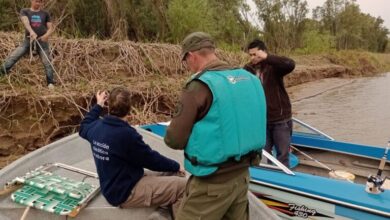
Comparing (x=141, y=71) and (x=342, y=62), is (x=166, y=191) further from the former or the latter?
(x=342, y=62)

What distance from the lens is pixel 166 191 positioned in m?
2.47

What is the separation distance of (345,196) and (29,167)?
2.53 m

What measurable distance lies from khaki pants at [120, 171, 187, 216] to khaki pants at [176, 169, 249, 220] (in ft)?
1.55

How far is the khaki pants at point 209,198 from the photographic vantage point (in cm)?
191

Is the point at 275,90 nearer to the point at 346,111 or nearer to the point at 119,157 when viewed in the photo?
the point at 119,157

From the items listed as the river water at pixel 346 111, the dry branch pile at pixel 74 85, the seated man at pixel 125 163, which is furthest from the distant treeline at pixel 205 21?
the seated man at pixel 125 163

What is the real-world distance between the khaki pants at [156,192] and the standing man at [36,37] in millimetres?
3465

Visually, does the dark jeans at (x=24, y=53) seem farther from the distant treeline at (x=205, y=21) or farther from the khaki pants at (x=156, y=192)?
the khaki pants at (x=156, y=192)

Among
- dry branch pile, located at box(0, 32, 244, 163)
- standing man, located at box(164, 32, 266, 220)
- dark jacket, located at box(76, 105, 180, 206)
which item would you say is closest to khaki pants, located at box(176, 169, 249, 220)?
standing man, located at box(164, 32, 266, 220)

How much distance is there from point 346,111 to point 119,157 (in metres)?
8.87

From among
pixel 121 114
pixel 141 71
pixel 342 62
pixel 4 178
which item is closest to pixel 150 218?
pixel 121 114

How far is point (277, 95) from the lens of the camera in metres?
3.58

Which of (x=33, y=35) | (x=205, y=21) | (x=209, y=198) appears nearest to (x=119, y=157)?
(x=209, y=198)

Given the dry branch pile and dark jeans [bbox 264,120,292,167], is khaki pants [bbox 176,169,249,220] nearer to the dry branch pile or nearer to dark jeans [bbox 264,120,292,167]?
dark jeans [bbox 264,120,292,167]
